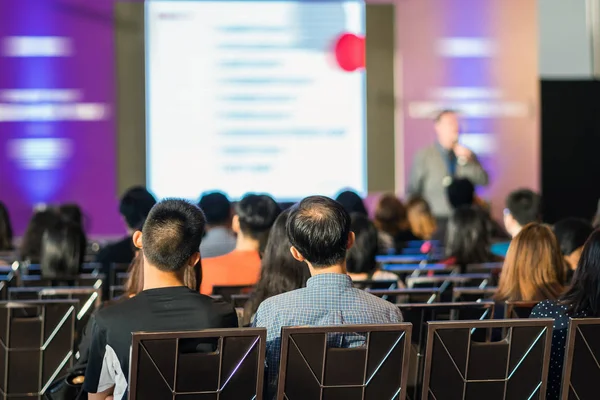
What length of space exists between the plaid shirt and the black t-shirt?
167mm

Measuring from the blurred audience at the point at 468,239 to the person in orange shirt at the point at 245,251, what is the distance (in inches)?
50.3

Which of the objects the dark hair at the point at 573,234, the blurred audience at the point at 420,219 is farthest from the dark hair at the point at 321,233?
the blurred audience at the point at 420,219

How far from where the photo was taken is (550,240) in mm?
3482

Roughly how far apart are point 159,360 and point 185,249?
379mm

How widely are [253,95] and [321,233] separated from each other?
23.1ft

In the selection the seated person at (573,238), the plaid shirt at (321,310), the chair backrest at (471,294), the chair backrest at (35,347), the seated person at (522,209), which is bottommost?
the chair backrest at (35,347)

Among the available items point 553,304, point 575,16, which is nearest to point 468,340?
point 553,304

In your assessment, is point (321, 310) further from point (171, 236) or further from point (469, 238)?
point (469, 238)

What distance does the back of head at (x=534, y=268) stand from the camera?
137 inches

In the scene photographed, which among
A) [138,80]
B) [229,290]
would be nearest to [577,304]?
[229,290]

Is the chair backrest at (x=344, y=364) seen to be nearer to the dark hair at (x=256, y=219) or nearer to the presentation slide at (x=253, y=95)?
the dark hair at (x=256, y=219)

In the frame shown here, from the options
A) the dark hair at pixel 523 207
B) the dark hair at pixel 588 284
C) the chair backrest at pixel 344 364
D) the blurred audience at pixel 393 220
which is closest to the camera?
the chair backrest at pixel 344 364

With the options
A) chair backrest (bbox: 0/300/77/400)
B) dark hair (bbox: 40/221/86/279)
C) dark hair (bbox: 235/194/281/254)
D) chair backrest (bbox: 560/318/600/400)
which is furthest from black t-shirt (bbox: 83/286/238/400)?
dark hair (bbox: 40/221/86/279)

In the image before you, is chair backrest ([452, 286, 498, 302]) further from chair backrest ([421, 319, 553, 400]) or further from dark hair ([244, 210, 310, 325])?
chair backrest ([421, 319, 553, 400])
